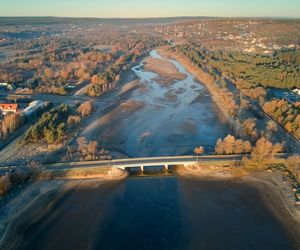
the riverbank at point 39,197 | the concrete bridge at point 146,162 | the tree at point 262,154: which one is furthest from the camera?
the tree at point 262,154

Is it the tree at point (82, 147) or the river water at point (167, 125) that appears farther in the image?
the river water at point (167, 125)

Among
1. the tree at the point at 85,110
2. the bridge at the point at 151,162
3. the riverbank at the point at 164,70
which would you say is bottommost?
the riverbank at the point at 164,70

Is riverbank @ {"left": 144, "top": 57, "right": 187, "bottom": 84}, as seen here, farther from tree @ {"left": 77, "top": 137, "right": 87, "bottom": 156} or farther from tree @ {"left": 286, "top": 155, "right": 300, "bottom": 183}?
tree @ {"left": 286, "top": 155, "right": 300, "bottom": 183}

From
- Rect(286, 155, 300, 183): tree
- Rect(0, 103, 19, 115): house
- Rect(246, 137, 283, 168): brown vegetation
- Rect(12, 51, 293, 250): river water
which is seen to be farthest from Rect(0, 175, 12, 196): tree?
Rect(286, 155, 300, 183): tree

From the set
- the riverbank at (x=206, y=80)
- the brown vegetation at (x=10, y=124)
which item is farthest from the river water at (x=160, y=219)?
the riverbank at (x=206, y=80)

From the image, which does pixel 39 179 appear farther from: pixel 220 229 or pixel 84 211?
pixel 220 229

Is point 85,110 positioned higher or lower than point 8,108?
lower

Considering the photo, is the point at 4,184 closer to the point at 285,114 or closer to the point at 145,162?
the point at 145,162

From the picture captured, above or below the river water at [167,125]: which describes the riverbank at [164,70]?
below

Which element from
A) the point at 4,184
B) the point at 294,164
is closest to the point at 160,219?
the point at 4,184

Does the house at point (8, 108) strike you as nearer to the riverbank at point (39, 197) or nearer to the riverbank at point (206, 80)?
the riverbank at point (39, 197)

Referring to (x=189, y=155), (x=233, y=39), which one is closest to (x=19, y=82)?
(x=189, y=155)
